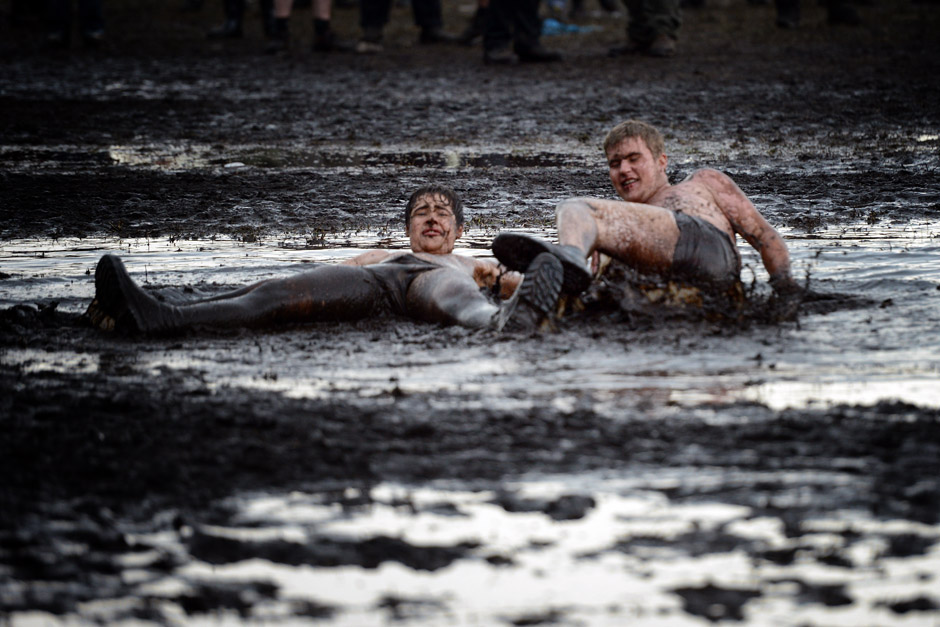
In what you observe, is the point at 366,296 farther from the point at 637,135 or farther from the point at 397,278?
the point at 637,135

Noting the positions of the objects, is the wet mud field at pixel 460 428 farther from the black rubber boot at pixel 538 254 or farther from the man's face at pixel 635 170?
the man's face at pixel 635 170

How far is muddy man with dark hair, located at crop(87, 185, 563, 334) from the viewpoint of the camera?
200 inches

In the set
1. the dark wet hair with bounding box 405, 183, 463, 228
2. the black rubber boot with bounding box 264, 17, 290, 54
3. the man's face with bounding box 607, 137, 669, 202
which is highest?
the black rubber boot with bounding box 264, 17, 290, 54

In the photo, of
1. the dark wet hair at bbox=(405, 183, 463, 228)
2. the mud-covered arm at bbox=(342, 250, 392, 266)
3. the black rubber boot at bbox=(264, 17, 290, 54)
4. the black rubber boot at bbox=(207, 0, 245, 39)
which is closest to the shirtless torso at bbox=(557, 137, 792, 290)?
the dark wet hair at bbox=(405, 183, 463, 228)

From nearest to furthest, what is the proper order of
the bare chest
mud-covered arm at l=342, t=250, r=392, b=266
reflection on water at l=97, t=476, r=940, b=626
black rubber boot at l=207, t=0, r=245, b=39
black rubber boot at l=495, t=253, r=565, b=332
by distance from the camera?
reflection on water at l=97, t=476, r=940, b=626, black rubber boot at l=495, t=253, r=565, b=332, the bare chest, mud-covered arm at l=342, t=250, r=392, b=266, black rubber boot at l=207, t=0, r=245, b=39

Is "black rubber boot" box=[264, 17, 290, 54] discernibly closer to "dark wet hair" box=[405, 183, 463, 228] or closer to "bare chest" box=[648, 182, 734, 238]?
"dark wet hair" box=[405, 183, 463, 228]

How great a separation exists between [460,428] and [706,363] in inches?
46.8

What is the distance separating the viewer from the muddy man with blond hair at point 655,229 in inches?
206

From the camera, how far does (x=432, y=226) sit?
6.38 m

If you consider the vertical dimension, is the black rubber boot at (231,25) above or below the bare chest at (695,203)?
above

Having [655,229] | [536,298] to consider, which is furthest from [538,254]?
[655,229]

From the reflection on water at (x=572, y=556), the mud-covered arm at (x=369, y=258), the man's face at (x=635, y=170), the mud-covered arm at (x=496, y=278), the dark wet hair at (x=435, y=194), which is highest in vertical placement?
the man's face at (x=635, y=170)

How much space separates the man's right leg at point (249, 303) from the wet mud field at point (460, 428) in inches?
3.6

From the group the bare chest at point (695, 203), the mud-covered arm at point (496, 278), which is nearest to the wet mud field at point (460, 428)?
the bare chest at point (695, 203)
